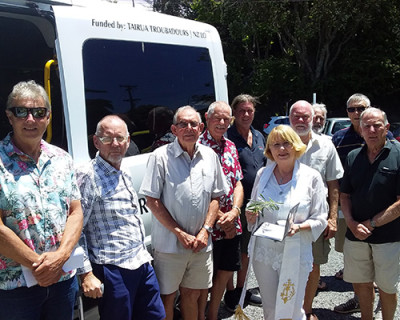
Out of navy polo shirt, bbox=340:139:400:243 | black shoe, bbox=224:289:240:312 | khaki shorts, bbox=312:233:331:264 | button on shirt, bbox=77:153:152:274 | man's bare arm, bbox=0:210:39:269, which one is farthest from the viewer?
black shoe, bbox=224:289:240:312

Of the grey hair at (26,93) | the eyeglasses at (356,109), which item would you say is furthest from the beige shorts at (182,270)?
the eyeglasses at (356,109)

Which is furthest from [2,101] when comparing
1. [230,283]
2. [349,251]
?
[349,251]

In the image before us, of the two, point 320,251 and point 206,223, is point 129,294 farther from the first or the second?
point 320,251

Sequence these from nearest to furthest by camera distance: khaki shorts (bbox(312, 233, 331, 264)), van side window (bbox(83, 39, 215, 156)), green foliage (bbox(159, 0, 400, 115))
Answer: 1. van side window (bbox(83, 39, 215, 156))
2. khaki shorts (bbox(312, 233, 331, 264))
3. green foliage (bbox(159, 0, 400, 115))

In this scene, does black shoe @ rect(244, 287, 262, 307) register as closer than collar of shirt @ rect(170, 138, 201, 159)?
No

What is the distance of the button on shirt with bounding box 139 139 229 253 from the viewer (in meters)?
2.87

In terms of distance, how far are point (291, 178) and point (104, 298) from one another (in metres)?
1.52

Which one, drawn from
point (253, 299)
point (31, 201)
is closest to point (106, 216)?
point (31, 201)

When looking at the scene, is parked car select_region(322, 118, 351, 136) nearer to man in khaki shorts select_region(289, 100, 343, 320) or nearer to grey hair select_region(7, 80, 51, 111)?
man in khaki shorts select_region(289, 100, 343, 320)

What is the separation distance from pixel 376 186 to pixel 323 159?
1.69ft

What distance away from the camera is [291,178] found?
3.00 m

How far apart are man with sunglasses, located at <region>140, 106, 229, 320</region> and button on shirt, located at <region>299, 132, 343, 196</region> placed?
956 millimetres

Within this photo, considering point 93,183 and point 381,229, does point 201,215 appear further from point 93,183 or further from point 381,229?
point 381,229

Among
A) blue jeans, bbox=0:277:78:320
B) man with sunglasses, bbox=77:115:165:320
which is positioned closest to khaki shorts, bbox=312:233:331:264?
man with sunglasses, bbox=77:115:165:320
